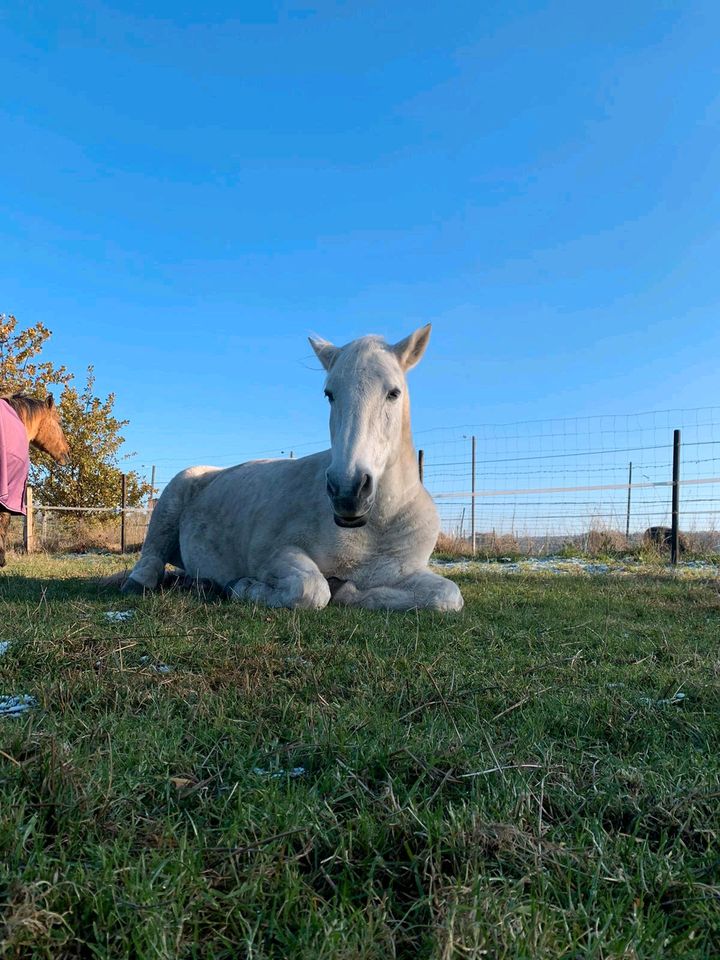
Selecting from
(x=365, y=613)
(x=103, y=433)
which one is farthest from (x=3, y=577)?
(x=103, y=433)

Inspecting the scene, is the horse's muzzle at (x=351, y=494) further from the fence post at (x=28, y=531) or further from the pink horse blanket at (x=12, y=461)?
the fence post at (x=28, y=531)

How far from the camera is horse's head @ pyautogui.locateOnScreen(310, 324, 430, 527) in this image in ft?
10.5

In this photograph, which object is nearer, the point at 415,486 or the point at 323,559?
the point at 323,559

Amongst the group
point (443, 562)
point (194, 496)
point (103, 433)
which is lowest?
point (443, 562)

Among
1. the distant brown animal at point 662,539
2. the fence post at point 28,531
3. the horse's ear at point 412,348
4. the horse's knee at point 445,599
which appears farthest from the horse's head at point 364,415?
the fence post at point 28,531

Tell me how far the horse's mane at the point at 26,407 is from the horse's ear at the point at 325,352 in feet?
21.9

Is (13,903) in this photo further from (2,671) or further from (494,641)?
(494,641)

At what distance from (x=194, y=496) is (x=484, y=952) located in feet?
17.2

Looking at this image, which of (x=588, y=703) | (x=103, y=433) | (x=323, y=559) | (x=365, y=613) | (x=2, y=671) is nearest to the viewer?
(x=588, y=703)

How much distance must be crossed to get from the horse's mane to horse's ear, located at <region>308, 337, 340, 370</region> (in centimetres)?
667

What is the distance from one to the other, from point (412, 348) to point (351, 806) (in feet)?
11.0

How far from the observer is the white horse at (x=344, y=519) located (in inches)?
135

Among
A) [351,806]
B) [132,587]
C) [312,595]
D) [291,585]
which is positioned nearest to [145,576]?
[132,587]

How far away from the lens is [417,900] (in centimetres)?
90
